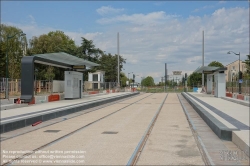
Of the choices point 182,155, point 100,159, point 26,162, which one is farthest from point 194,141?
point 26,162

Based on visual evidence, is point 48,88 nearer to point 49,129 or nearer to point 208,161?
point 49,129

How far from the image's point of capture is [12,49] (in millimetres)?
62125

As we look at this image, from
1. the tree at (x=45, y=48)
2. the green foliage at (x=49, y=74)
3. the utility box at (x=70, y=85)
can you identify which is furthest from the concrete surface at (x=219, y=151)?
the tree at (x=45, y=48)

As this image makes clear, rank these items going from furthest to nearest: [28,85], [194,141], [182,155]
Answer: [28,85], [194,141], [182,155]

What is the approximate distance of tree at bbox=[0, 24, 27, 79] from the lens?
58.3 m

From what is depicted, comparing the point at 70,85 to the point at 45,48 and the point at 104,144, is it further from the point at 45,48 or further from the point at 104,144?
the point at 45,48

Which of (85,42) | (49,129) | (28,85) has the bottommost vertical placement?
(49,129)

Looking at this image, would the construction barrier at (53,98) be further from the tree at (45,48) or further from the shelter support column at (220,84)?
the tree at (45,48)

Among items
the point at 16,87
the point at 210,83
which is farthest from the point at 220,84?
the point at 16,87

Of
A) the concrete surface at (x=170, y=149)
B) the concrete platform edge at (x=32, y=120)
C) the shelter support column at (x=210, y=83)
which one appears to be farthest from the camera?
the shelter support column at (x=210, y=83)

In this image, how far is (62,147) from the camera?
8.41 m

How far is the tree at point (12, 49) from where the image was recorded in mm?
58281

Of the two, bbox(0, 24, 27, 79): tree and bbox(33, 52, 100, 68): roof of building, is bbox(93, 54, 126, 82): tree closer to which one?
bbox(0, 24, 27, 79): tree

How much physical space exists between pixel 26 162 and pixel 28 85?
15142 millimetres
